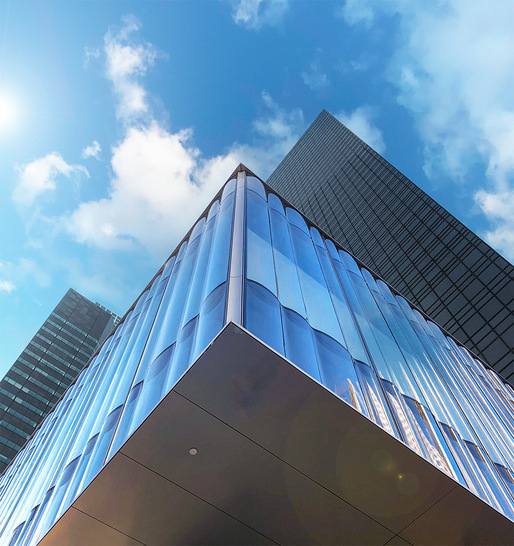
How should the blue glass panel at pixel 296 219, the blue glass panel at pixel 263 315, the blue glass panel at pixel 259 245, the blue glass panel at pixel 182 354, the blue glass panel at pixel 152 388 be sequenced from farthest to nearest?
1. the blue glass panel at pixel 296 219
2. the blue glass panel at pixel 259 245
3. the blue glass panel at pixel 152 388
4. the blue glass panel at pixel 182 354
5. the blue glass panel at pixel 263 315

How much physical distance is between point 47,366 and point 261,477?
3415 inches

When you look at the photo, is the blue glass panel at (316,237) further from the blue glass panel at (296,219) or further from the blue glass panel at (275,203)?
the blue glass panel at (275,203)

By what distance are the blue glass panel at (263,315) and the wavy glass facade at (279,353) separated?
3 centimetres

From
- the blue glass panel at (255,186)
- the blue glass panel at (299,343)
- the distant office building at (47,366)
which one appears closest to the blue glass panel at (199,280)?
the blue glass panel at (299,343)

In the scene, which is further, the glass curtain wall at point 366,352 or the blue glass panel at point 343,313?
the blue glass panel at point 343,313

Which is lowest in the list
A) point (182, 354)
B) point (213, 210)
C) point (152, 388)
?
point (152, 388)

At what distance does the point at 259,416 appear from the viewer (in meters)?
8.98

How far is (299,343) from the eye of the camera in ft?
32.9

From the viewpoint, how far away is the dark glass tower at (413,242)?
3153 cm

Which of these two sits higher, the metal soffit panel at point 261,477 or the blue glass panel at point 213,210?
the blue glass panel at point 213,210

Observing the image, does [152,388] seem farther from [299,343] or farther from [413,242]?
[413,242]

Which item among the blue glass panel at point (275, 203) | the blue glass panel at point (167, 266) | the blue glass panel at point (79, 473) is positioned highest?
the blue glass panel at point (275, 203)

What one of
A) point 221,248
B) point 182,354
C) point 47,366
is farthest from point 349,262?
point 47,366

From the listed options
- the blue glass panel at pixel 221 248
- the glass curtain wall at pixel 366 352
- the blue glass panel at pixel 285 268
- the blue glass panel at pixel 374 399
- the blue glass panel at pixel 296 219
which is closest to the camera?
the blue glass panel at pixel 374 399
